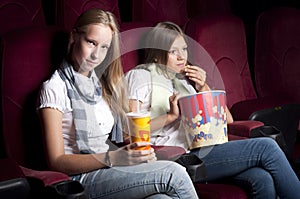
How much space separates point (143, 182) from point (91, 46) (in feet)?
1.07

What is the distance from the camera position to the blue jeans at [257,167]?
126 centimetres

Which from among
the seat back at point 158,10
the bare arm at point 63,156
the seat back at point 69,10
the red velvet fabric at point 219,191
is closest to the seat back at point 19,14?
the seat back at point 69,10

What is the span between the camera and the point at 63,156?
108cm

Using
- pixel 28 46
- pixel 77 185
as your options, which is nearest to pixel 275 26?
pixel 28 46

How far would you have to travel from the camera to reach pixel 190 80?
144 cm

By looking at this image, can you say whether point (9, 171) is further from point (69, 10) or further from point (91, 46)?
point (69, 10)

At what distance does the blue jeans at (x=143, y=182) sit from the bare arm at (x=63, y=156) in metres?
0.02

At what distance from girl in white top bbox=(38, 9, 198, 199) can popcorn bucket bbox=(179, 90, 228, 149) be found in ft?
0.51

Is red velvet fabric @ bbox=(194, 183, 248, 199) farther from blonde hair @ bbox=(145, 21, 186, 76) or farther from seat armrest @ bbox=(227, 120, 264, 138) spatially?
blonde hair @ bbox=(145, 21, 186, 76)

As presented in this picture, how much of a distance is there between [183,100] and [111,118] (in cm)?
18

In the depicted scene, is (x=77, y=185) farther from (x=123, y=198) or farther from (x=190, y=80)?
(x=190, y=80)

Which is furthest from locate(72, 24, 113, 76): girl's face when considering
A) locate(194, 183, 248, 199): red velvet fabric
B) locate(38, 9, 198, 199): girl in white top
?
locate(194, 183, 248, 199): red velvet fabric

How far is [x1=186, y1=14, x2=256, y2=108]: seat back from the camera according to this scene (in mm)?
1614

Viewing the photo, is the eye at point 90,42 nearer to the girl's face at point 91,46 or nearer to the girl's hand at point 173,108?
the girl's face at point 91,46
